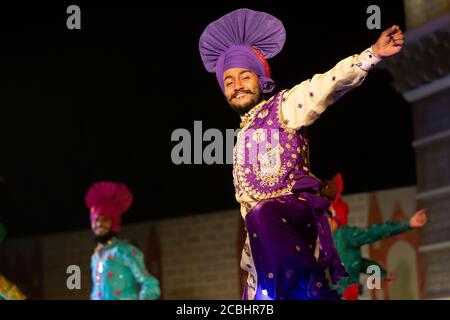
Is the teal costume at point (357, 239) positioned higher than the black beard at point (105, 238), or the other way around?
the black beard at point (105, 238)

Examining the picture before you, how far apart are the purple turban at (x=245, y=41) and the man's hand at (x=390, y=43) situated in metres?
0.59

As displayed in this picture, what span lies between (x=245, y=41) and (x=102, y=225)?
292 cm

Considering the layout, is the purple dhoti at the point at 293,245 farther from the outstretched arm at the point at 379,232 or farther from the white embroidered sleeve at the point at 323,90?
the outstretched arm at the point at 379,232

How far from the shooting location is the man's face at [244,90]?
434 cm

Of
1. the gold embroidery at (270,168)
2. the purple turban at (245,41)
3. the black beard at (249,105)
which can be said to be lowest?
the gold embroidery at (270,168)

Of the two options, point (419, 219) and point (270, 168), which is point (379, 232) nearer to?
point (419, 219)

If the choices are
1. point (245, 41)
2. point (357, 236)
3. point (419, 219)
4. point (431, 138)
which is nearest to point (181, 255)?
point (431, 138)

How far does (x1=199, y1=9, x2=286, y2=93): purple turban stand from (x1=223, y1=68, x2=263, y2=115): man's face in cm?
3

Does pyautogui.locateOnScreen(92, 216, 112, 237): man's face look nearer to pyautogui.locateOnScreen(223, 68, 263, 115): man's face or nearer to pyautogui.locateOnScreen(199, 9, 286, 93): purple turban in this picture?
pyautogui.locateOnScreen(199, 9, 286, 93): purple turban

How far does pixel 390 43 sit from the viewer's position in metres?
3.93

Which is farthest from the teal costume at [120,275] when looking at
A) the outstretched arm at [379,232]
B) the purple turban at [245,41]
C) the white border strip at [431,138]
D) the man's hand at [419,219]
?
the purple turban at [245,41]

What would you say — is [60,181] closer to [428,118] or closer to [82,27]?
[82,27]

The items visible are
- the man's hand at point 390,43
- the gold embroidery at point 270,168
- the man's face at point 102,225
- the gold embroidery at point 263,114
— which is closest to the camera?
the man's hand at point 390,43
